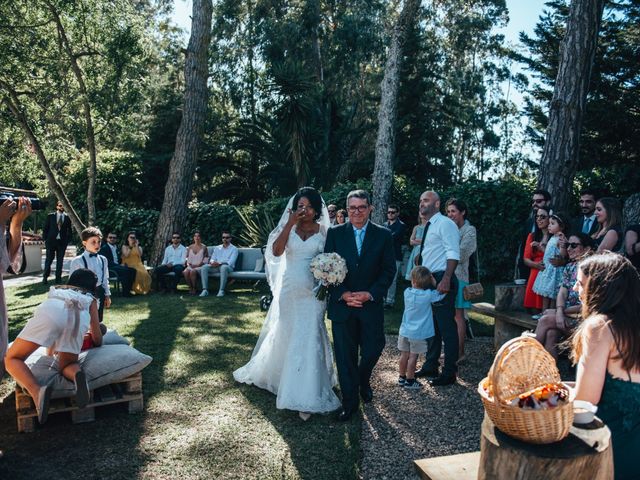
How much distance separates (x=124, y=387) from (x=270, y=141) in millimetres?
16839

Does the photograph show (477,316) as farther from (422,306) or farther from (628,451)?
(628,451)

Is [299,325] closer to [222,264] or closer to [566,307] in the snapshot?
[566,307]

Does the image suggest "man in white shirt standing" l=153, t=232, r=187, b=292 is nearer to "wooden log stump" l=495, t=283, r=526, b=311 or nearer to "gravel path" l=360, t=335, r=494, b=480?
"gravel path" l=360, t=335, r=494, b=480

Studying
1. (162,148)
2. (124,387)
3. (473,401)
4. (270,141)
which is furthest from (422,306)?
(162,148)

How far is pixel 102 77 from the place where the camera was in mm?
13070

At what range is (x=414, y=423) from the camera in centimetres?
451

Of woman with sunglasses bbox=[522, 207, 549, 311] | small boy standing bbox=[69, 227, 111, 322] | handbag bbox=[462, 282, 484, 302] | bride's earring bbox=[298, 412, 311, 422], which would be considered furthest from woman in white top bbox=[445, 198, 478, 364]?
small boy standing bbox=[69, 227, 111, 322]

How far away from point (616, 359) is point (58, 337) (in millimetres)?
3931

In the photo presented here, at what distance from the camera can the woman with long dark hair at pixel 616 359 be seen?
2.36m

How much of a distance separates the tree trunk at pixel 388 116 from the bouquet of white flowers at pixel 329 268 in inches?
300

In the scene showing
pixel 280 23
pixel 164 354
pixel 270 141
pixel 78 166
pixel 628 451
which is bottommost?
pixel 164 354

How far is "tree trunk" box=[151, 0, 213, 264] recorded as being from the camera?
13086mm

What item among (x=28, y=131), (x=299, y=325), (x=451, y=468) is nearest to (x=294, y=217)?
(x=299, y=325)

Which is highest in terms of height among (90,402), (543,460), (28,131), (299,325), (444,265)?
(28,131)
